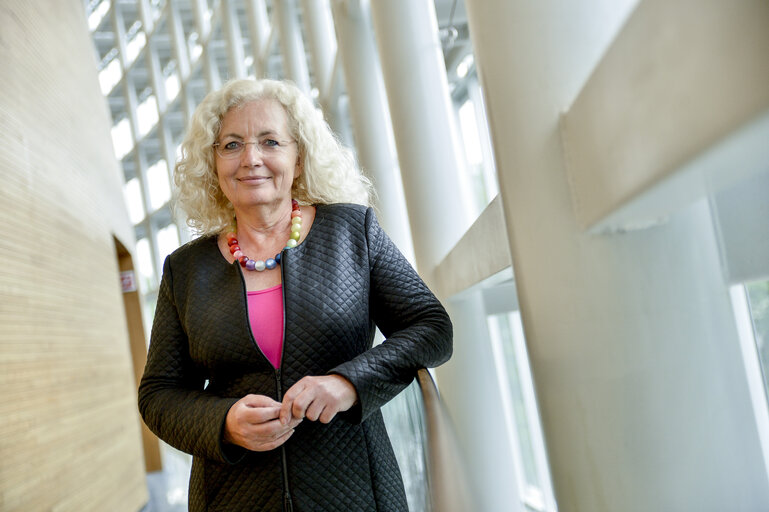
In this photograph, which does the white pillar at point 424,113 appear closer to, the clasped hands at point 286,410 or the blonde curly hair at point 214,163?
the blonde curly hair at point 214,163

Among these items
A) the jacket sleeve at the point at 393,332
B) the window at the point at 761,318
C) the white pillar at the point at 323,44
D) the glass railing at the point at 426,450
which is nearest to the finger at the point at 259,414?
the jacket sleeve at the point at 393,332

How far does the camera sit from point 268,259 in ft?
6.16

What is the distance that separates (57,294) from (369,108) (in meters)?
2.95

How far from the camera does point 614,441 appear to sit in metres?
1.44

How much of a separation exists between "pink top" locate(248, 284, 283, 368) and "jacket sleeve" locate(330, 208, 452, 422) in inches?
8.8

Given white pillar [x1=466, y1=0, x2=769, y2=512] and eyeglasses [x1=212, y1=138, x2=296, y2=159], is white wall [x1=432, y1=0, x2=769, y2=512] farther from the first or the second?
eyeglasses [x1=212, y1=138, x2=296, y2=159]

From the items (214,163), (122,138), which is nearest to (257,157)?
(214,163)

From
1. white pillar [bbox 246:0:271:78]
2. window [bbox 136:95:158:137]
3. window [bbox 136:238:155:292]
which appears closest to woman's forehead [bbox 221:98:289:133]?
white pillar [bbox 246:0:271:78]

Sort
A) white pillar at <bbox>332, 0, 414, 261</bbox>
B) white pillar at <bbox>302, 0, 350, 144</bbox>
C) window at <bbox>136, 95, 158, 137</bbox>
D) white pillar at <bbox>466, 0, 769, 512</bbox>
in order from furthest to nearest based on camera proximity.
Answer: window at <bbox>136, 95, 158, 137</bbox>
white pillar at <bbox>302, 0, 350, 144</bbox>
white pillar at <bbox>332, 0, 414, 261</bbox>
white pillar at <bbox>466, 0, 769, 512</bbox>

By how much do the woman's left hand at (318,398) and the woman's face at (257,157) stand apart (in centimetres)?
54

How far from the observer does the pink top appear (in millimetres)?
1766

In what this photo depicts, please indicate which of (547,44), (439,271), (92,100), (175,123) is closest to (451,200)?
(439,271)

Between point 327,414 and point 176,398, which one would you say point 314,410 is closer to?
point 327,414

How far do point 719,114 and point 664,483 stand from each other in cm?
85
